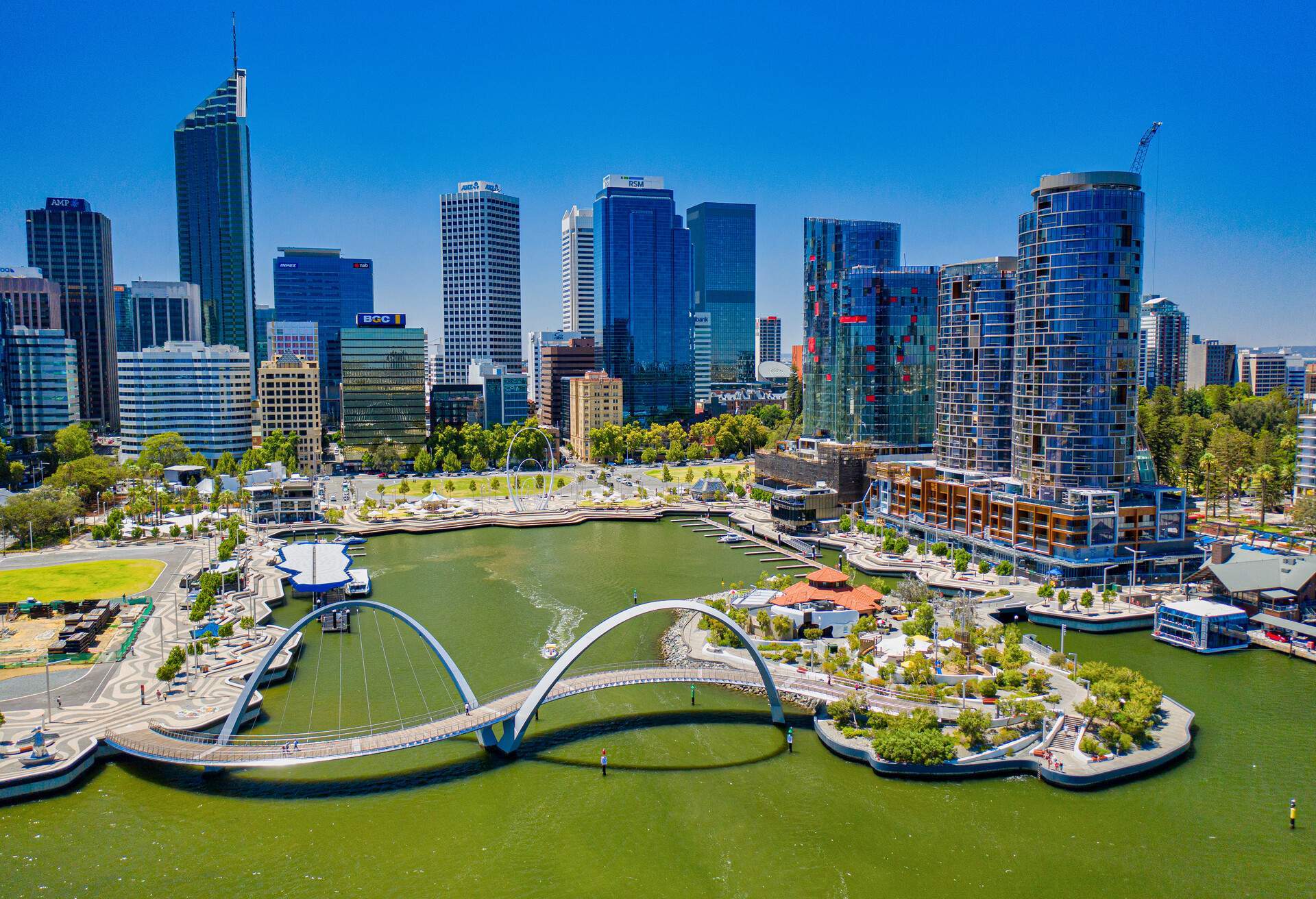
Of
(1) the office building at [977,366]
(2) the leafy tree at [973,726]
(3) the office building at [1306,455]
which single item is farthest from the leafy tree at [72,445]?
(3) the office building at [1306,455]

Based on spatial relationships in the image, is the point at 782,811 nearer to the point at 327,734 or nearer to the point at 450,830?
the point at 450,830

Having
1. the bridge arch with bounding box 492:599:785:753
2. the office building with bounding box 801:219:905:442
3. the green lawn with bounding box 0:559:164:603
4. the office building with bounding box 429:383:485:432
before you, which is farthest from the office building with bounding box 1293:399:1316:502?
the office building with bounding box 429:383:485:432

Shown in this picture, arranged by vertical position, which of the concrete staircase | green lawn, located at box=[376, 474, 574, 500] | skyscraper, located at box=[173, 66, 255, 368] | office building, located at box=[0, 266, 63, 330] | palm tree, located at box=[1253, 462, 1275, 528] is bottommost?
the concrete staircase

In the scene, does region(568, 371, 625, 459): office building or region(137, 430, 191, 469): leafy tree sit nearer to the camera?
region(137, 430, 191, 469): leafy tree

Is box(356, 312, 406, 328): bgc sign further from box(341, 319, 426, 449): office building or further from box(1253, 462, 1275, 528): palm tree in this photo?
box(1253, 462, 1275, 528): palm tree

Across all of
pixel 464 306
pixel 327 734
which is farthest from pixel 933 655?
pixel 464 306

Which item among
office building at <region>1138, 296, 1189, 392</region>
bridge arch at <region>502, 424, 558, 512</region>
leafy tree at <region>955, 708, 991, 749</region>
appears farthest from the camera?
office building at <region>1138, 296, 1189, 392</region>

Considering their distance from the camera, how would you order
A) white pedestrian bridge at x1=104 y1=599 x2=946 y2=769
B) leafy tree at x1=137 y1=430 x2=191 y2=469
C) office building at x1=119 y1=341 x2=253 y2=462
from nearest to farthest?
white pedestrian bridge at x1=104 y1=599 x2=946 y2=769 → leafy tree at x1=137 y1=430 x2=191 y2=469 → office building at x1=119 y1=341 x2=253 y2=462
